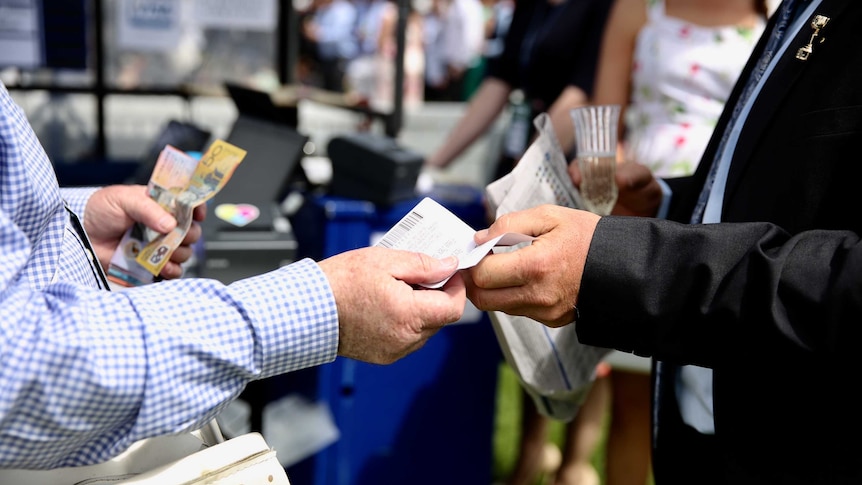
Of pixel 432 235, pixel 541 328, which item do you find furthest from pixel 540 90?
pixel 432 235

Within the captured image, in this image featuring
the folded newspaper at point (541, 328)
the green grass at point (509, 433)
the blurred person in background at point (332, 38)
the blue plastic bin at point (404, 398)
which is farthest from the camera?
the blurred person in background at point (332, 38)

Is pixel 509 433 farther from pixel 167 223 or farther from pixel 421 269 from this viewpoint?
pixel 421 269

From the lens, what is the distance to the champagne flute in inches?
63.6

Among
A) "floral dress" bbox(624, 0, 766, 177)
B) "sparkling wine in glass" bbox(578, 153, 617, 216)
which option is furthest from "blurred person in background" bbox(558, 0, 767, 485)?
"sparkling wine in glass" bbox(578, 153, 617, 216)

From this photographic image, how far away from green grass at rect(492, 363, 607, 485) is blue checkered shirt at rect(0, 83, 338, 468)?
2346mm

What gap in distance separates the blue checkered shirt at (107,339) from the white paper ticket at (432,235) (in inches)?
6.6

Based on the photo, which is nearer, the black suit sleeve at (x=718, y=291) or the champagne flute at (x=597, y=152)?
the black suit sleeve at (x=718, y=291)

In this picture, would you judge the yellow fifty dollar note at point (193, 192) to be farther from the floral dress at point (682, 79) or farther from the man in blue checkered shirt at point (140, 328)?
the floral dress at point (682, 79)

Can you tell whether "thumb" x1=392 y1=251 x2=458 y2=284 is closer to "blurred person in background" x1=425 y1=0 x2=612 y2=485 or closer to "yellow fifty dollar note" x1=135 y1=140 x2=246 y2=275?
"yellow fifty dollar note" x1=135 y1=140 x2=246 y2=275

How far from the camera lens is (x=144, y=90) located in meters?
4.04

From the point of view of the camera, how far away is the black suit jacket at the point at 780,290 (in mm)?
1130

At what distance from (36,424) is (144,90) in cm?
330

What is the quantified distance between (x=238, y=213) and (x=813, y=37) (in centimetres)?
146

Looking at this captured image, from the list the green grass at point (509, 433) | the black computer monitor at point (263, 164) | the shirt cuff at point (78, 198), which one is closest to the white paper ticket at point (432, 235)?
the shirt cuff at point (78, 198)
